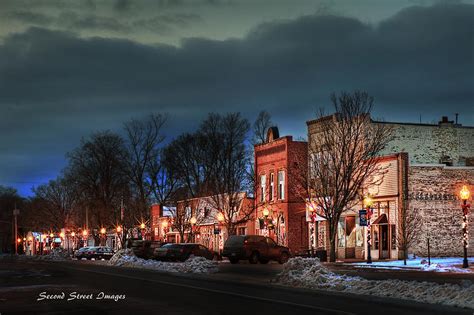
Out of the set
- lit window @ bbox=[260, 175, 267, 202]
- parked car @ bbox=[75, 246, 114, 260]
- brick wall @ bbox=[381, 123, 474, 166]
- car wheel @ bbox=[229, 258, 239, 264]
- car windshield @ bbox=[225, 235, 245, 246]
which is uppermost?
brick wall @ bbox=[381, 123, 474, 166]

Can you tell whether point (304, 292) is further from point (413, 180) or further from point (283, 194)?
point (283, 194)

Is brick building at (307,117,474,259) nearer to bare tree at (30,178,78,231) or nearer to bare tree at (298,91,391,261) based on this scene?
bare tree at (298,91,391,261)

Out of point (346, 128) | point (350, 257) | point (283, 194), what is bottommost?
point (350, 257)

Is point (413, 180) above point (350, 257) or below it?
above

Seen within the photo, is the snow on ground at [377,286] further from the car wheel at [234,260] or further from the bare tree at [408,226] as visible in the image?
the car wheel at [234,260]

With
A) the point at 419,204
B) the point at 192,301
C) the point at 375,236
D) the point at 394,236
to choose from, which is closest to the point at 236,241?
the point at 375,236

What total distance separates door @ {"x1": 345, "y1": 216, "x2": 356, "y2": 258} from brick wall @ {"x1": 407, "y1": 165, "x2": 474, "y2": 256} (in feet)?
23.3

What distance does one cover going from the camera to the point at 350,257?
55375mm

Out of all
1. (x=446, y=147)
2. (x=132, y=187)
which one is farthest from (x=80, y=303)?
(x=132, y=187)

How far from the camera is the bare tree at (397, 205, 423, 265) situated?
4768 cm

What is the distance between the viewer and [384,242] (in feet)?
168

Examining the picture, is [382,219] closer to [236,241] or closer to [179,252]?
[236,241]

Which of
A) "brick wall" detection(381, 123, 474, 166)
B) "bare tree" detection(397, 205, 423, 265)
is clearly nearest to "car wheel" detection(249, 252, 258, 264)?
"bare tree" detection(397, 205, 423, 265)

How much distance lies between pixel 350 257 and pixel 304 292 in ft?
110
